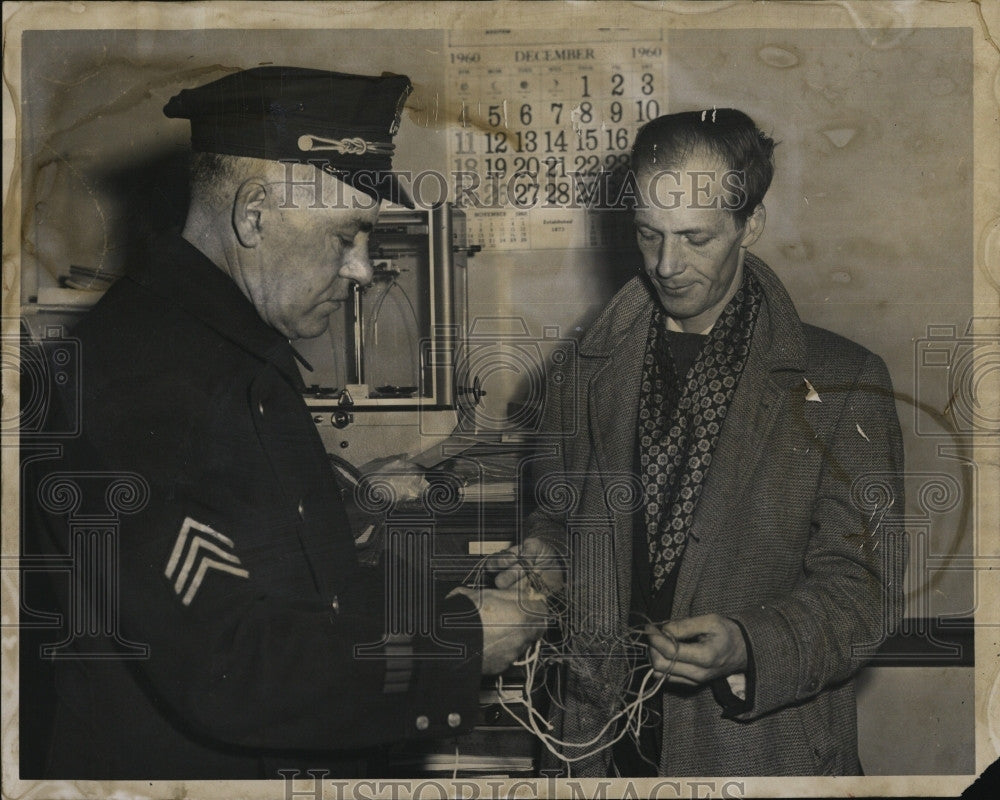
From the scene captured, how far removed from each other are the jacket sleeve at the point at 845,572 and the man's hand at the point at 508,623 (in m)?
0.34

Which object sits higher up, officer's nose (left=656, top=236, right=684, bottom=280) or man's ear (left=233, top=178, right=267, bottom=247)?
man's ear (left=233, top=178, right=267, bottom=247)

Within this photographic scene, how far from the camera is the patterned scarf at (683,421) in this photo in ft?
6.07

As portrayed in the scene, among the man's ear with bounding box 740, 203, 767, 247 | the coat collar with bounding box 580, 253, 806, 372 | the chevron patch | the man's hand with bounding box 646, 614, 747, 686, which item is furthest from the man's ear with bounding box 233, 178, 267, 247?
the man's hand with bounding box 646, 614, 747, 686

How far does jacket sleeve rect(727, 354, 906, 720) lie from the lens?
1.82m

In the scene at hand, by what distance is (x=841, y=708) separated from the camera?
6.17 ft

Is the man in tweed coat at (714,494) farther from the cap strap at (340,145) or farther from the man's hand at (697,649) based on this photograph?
the cap strap at (340,145)

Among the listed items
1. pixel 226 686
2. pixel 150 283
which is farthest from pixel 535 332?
pixel 226 686

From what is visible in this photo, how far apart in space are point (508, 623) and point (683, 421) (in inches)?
17.9

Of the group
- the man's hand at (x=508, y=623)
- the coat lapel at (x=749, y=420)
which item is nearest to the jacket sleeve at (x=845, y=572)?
the coat lapel at (x=749, y=420)

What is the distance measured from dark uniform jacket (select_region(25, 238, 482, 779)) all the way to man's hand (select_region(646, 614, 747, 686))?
12.3 inches

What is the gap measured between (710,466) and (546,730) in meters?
0.54

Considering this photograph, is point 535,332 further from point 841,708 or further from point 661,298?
point 841,708

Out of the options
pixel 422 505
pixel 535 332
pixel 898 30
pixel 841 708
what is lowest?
pixel 841 708

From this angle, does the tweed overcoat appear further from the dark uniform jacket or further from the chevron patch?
the chevron patch
